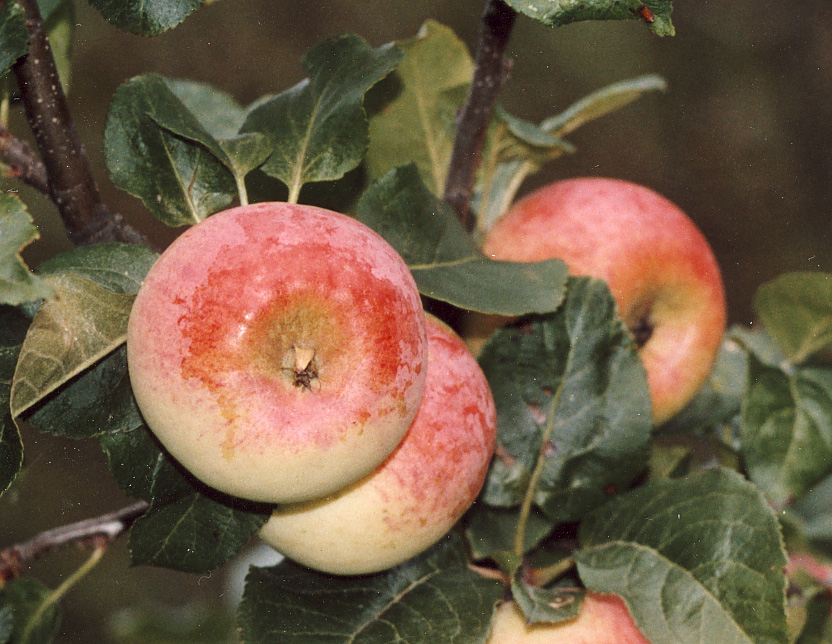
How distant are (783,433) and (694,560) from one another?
24cm

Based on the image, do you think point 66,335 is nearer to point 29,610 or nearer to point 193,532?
point 193,532

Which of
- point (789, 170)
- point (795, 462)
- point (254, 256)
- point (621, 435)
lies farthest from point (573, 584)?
point (789, 170)

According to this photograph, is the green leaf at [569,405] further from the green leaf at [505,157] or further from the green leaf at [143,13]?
the green leaf at [143,13]

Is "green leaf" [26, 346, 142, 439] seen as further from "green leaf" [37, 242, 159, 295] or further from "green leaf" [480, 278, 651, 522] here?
"green leaf" [480, 278, 651, 522]

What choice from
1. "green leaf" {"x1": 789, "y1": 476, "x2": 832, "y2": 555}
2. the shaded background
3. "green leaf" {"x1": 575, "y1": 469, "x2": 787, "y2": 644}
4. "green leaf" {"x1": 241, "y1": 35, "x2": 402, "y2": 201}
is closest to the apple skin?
"green leaf" {"x1": 241, "y1": 35, "x2": 402, "y2": 201}

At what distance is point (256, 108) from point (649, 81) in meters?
0.38

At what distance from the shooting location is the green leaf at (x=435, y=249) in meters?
0.47

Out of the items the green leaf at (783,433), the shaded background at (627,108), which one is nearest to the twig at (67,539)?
the green leaf at (783,433)

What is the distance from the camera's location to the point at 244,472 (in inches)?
13.9

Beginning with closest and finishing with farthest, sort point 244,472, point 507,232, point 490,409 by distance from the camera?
1. point 244,472
2. point 490,409
3. point 507,232

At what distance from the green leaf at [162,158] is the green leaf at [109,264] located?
3cm

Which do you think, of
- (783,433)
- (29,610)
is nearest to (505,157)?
(783,433)

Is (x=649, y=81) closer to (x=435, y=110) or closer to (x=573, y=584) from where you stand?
(x=435, y=110)

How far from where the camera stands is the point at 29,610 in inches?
24.6
